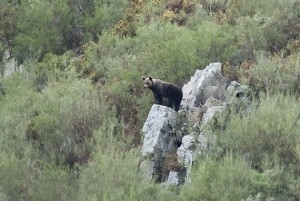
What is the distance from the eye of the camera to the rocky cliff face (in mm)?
24859

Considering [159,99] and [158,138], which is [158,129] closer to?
[158,138]

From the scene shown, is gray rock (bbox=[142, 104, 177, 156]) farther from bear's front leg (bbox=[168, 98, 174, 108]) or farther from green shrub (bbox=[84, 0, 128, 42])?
green shrub (bbox=[84, 0, 128, 42])

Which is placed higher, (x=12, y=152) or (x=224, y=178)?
(x=224, y=178)

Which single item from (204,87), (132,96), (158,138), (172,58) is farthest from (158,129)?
(172,58)

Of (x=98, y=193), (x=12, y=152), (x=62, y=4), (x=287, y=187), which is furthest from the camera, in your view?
(x=62, y=4)

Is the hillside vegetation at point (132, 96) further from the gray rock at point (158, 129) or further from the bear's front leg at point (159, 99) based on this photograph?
the bear's front leg at point (159, 99)

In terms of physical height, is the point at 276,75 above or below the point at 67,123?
above

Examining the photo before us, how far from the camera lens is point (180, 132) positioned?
85.8 ft

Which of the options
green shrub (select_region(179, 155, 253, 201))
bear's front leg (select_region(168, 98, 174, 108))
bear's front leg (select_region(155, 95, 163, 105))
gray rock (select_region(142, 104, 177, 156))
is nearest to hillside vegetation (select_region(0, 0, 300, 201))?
green shrub (select_region(179, 155, 253, 201))

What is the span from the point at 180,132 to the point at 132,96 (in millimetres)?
5940

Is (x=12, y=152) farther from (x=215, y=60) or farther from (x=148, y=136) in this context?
(x=215, y=60)

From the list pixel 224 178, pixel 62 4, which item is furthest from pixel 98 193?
pixel 62 4

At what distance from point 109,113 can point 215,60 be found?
546 centimetres

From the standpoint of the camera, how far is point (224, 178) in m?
22.2
